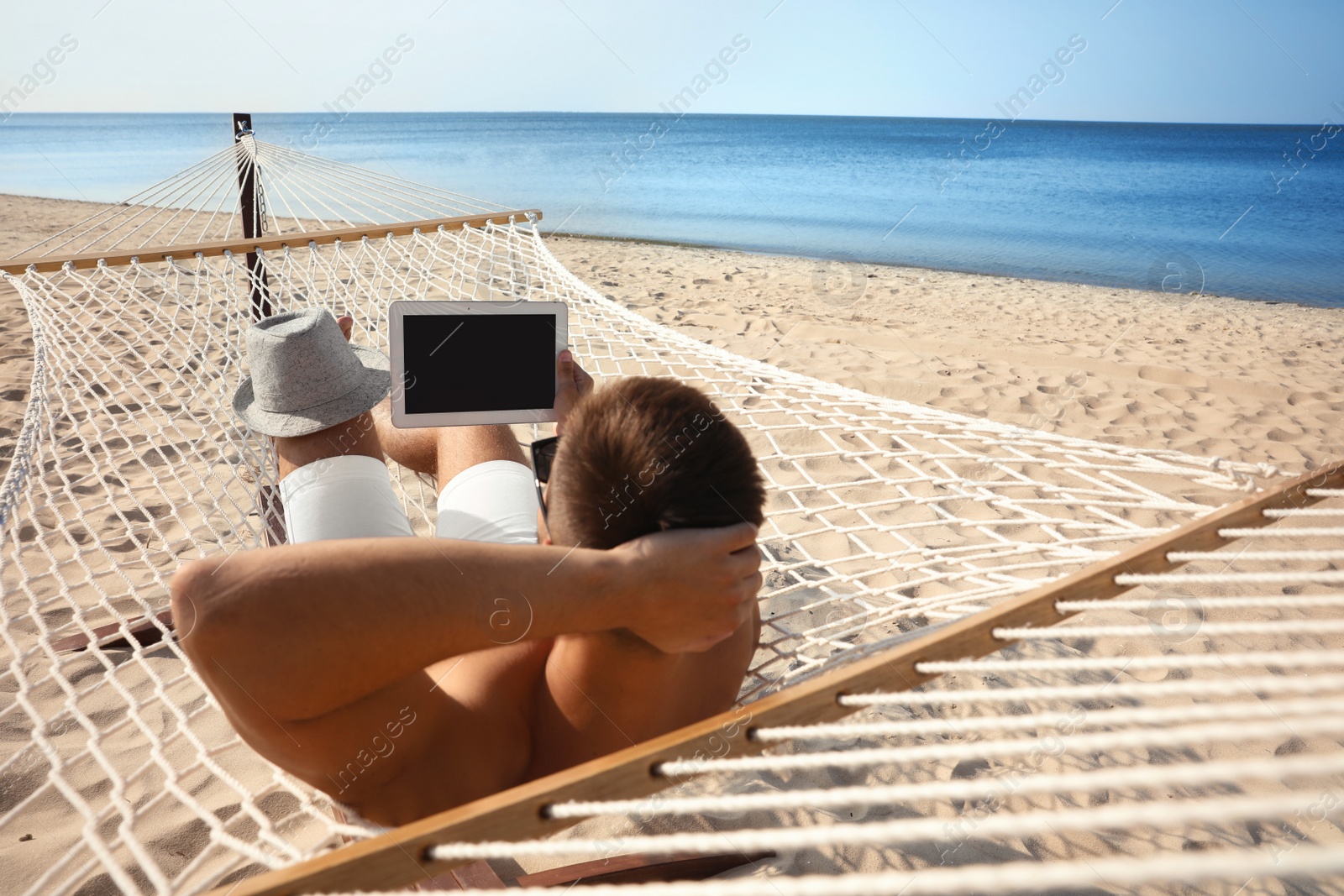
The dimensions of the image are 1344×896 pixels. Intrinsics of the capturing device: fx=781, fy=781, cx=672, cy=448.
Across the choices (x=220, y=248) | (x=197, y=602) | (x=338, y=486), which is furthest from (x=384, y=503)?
(x=220, y=248)

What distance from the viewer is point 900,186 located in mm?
14875

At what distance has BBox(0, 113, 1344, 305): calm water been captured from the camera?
8570 mm

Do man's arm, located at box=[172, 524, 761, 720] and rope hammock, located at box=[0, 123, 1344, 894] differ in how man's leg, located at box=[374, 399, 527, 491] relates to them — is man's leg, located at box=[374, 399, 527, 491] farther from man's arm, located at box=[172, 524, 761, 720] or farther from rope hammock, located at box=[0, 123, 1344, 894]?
man's arm, located at box=[172, 524, 761, 720]

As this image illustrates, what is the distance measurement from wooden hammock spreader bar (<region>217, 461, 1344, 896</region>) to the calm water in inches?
277

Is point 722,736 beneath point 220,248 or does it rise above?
beneath

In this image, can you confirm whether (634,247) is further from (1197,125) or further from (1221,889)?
(1197,125)

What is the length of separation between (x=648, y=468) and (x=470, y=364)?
678 millimetres

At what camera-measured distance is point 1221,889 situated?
1.06 meters

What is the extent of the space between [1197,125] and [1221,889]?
44414 mm

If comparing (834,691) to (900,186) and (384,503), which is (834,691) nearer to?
(384,503)

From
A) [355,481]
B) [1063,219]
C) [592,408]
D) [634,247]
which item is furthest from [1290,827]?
[1063,219]

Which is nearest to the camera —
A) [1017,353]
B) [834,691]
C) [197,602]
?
[197,602]

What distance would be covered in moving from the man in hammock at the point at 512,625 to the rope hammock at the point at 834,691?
0.09 meters

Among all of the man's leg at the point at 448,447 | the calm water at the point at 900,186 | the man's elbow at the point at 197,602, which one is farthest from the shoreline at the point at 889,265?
the man's elbow at the point at 197,602
